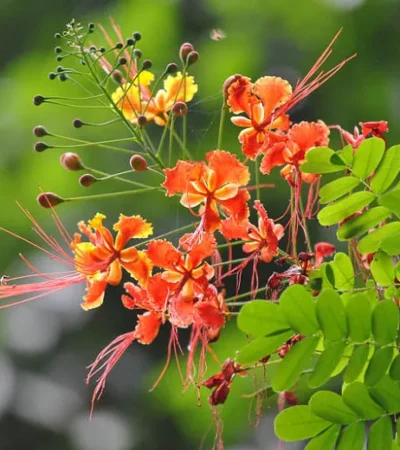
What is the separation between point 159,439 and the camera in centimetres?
454

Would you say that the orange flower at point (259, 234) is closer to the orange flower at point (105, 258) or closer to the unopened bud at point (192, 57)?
the orange flower at point (105, 258)

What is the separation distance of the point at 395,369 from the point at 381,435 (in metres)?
0.08

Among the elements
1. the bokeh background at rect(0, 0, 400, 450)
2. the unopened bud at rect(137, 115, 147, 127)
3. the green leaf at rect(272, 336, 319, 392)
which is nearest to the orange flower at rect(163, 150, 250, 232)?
the unopened bud at rect(137, 115, 147, 127)

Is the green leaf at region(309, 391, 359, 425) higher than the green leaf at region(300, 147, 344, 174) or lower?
lower

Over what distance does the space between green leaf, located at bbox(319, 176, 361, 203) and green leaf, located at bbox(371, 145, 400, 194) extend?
1.0 inches

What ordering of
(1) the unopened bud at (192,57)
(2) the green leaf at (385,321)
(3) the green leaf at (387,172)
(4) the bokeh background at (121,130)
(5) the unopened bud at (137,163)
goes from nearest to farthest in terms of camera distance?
1. (2) the green leaf at (385,321)
2. (3) the green leaf at (387,172)
3. (5) the unopened bud at (137,163)
4. (1) the unopened bud at (192,57)
5. (4) the bokeh background at (121,130)

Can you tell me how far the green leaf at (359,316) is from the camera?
953 millimetres

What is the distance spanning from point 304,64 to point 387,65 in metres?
0.35

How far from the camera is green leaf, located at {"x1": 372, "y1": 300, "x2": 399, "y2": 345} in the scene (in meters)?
0.94

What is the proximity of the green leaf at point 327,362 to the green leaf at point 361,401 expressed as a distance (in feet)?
0.09

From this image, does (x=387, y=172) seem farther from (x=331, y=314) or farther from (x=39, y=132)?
(x=39, y=132)

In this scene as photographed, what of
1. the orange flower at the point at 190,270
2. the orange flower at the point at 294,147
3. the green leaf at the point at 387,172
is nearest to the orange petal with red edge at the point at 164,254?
the orange flower at the point at 190,270

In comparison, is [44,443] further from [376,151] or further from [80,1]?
[376,151]

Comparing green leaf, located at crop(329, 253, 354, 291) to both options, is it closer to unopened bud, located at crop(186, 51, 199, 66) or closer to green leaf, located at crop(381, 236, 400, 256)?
green leaf, located at crop(381, 236, 400, 256)
